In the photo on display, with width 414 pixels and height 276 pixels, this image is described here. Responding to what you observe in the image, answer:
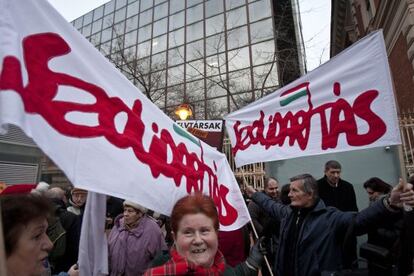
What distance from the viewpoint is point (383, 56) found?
3150 millimetres

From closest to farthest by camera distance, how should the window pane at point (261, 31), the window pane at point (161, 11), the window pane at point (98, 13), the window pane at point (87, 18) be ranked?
the window pane at point (261, 31), the window pane at point (161, 11), the window pane at point (98, 13), the window pane at point (87, 18)

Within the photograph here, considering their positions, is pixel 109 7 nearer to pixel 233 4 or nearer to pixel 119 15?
pixel 119 15

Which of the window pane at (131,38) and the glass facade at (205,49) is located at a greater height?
the window pane at (131,38)

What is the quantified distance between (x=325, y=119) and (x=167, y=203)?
6.63 ft

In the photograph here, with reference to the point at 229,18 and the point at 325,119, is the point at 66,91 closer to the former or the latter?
the point at 325,119

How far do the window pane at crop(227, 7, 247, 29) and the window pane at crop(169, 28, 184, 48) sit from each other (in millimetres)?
3678

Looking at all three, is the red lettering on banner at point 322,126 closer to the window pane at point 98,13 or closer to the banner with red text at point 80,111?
the banner with red text at point 80,111

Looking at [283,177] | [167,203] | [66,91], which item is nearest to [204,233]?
[167,203]

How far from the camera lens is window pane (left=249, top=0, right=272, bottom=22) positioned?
67.2 feet

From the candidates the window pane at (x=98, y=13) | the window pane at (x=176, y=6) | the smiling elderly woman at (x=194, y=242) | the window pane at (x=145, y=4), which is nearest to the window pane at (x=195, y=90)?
the window pane at (x=176, y=6)

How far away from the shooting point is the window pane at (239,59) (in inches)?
800

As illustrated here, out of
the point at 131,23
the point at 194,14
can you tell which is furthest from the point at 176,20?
the point at 131,23

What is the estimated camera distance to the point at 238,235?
3.88 meters

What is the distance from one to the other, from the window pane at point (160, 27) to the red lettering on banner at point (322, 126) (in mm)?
22135
